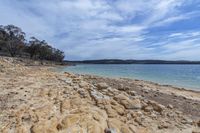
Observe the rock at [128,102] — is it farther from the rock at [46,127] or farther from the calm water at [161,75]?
the calm water at [161,75]

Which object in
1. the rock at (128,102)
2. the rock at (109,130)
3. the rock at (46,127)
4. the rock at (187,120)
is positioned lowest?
the rock at (187,120)

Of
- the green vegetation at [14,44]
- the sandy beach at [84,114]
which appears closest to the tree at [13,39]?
the green vegetation at [14,44]

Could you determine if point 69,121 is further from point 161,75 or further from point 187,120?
point 161,75

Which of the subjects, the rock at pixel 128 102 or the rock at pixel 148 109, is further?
the rock at pixel 128 102

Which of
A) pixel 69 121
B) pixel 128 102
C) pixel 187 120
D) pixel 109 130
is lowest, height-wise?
pixel 187 120

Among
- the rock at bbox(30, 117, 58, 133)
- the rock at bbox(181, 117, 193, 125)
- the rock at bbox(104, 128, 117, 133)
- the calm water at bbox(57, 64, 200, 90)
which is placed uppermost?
the rock at bbox(30, 117, 58, 133)

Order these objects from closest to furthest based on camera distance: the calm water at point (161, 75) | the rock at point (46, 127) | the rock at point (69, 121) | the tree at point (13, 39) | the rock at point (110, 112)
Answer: the rock at point (46, 127) < the rock at point (69, 121) < the rock at point (110, 112) < the calm water at point (161, 75) < the tree at point (13, 39)

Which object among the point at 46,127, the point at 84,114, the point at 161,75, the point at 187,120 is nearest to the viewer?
the point at 46,127

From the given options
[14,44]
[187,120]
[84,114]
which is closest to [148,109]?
[187,120]

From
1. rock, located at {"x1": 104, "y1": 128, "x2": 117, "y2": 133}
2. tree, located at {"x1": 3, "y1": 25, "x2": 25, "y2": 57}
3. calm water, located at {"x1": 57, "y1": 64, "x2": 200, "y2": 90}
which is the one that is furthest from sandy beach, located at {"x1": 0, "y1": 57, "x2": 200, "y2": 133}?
tree, located at {"x1": 3, "y1": 25, "x2": 25, "y2": 57}

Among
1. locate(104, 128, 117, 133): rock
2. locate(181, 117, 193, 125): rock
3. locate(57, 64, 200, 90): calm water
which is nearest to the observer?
locate(104, 128, 117, 133): rock

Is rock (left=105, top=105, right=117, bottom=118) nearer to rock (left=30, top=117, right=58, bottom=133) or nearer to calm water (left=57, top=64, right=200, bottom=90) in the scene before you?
rock (left=30, top=117, right=58, bottom=133)

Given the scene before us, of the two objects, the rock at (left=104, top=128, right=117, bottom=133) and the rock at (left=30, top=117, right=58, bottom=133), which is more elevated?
the rock at (left=30, top=117, right=58, bottom=133)

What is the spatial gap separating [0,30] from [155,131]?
64.9 metres
